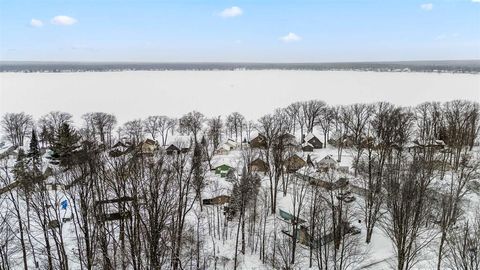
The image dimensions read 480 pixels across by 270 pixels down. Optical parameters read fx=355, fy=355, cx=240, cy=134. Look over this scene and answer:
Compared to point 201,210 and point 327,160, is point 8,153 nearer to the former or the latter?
point 201,210

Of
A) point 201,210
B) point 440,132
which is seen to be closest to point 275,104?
point 440,132

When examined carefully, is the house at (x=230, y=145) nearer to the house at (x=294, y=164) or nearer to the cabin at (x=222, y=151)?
the cabin at (x=222, y=151)

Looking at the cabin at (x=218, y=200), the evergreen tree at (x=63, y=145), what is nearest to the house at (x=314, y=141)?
the cabin at (x=218, y=200)

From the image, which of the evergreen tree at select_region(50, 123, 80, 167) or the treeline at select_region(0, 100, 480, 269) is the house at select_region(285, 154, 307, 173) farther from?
the evergreen tree at select_region(50, 123, 80, 167)

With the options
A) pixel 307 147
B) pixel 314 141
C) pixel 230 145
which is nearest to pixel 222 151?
pixel 230 145

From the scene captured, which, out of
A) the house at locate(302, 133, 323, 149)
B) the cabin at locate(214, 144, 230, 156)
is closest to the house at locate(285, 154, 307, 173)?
the cabin at locate(214, 144, 230, 156)

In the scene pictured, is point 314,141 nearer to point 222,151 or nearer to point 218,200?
point 222,151
